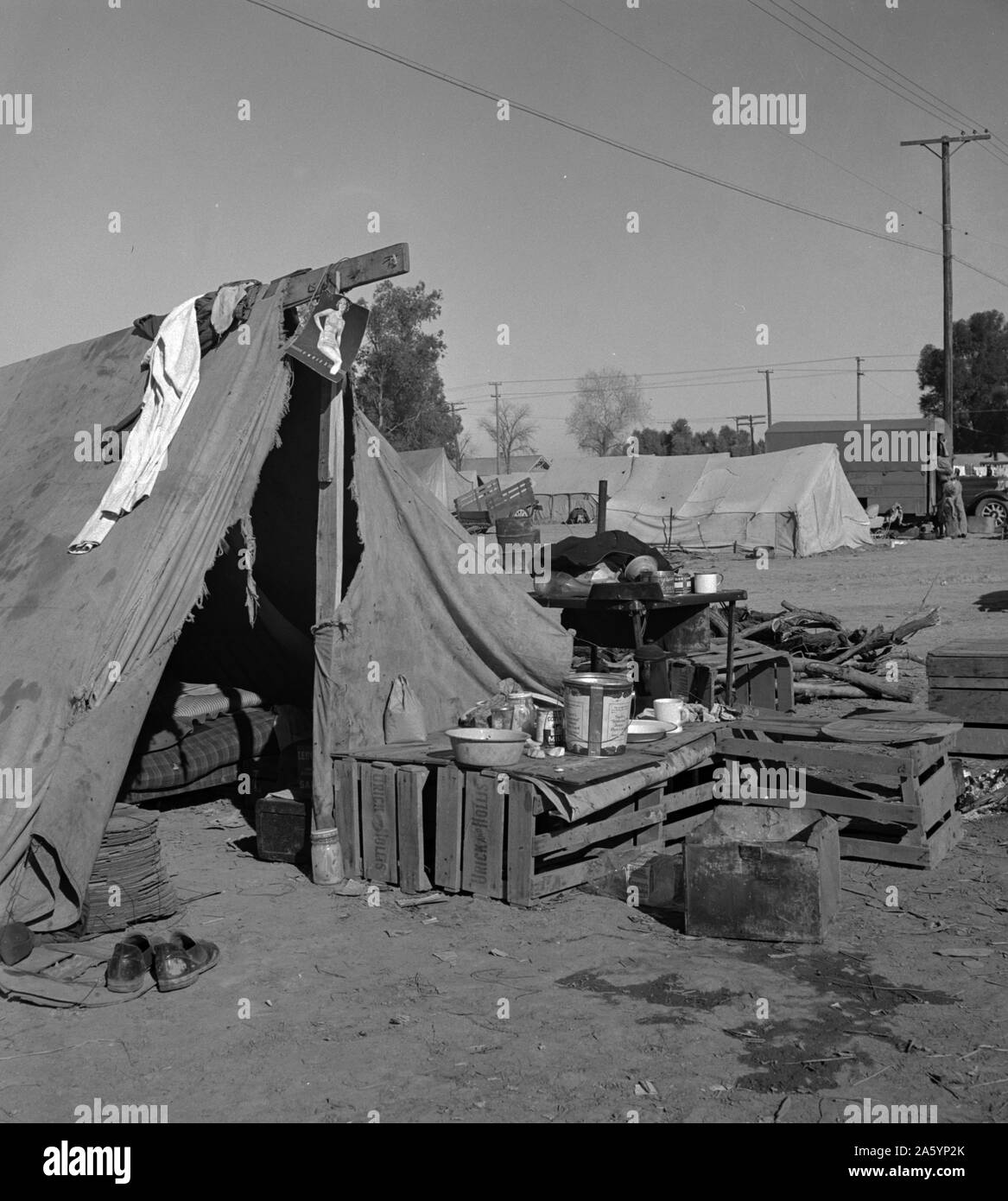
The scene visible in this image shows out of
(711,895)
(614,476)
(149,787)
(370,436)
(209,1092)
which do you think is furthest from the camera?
(614,476)

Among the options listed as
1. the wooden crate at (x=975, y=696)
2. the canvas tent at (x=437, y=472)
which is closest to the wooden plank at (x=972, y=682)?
the wooden crate at (x=975, y=696)

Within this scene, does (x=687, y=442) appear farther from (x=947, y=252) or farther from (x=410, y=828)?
(x=410, y=828)

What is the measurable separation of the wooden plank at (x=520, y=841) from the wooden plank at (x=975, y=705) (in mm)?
3517

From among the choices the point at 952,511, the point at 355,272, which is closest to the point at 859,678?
the point at 355,272

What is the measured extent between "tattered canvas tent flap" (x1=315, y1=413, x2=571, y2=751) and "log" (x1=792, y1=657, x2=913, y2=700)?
4.08 metres

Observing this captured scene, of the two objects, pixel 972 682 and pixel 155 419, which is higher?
pixel 155 419

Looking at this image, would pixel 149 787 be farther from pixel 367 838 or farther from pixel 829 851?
pixel 829 851

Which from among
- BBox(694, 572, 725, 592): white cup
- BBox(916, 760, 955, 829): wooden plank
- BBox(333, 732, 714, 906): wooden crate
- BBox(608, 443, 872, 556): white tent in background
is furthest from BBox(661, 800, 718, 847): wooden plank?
BBox(608, 443, 872, 556): white tent in background

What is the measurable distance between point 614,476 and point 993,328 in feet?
94.8

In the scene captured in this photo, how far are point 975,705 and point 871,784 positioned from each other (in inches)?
59.0

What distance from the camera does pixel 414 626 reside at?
652cm

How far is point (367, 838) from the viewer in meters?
5.67

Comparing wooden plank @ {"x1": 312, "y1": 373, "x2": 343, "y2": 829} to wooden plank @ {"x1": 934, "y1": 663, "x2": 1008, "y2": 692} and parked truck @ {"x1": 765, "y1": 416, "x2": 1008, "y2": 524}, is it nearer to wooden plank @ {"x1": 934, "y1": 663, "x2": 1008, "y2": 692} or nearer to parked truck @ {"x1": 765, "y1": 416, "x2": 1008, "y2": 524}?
wooden plank @ {"x1": 934, "y1": 663, "x2": 1008, "y2": 692}
